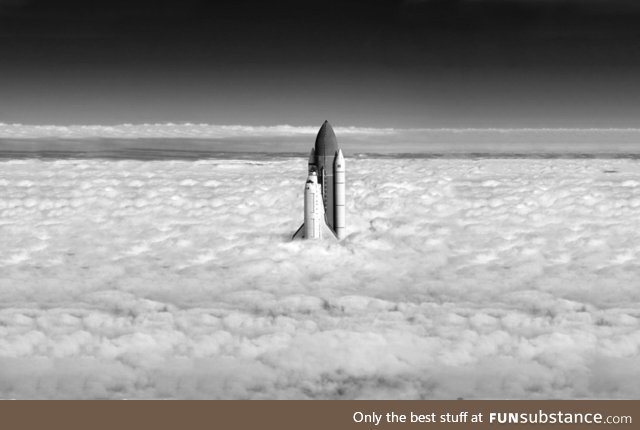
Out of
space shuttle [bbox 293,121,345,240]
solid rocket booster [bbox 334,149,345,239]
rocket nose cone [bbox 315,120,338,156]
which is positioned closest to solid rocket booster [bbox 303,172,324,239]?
space shuttle [bbox 293,121,345,240]

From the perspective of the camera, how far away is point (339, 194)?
1283 inches

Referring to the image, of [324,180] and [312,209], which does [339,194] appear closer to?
[324,180]

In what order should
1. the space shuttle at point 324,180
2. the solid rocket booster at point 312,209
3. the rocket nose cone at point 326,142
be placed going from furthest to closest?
the rocket nose cone at point 326,142 < the space shuttle at point 324,180 < the solid rocket booster at point 312,209

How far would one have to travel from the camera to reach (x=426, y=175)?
74.9 metres

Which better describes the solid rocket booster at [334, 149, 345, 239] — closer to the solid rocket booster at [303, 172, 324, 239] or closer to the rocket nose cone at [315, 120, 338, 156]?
the rocket nose cone at [315, 120, 338, 156]

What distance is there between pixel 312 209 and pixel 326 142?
3832 mm

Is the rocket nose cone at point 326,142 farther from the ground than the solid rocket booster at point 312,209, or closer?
farther from the ground

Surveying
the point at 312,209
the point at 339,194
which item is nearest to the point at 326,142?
the point at 339,194

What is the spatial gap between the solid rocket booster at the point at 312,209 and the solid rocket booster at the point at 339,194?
1.39 metres

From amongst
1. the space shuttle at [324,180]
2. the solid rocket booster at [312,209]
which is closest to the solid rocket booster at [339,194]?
the space shuttle at [324,180]

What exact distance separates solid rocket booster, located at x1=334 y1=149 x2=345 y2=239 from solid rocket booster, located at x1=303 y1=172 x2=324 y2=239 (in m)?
1.39

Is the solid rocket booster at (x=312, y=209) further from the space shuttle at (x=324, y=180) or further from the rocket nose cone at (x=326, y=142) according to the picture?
the rocket nose cone at (x=326, y=142)

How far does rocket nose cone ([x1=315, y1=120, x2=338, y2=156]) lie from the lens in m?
32.0

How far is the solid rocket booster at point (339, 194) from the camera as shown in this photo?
3162 centimetres
